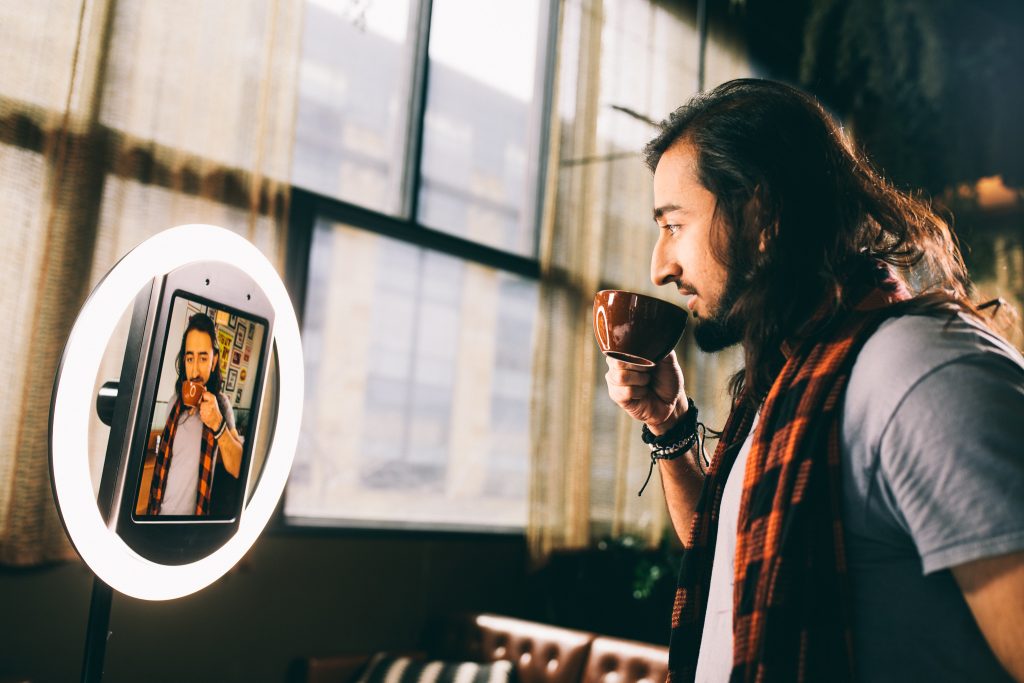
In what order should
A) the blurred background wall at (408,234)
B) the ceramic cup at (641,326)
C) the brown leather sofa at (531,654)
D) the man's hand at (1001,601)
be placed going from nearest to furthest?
1. the man's hand at (1001,601)
2. the ceramic cup at (641,326)
3. the blurred background wall at (408,234)
4. the brown leather sofa at (531,654)

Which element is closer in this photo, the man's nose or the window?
the man's nose

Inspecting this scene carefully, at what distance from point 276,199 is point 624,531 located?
8.03 feet

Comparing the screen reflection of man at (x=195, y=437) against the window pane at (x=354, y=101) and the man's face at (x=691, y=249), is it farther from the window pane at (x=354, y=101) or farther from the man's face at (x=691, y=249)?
the window pane at (x=354, y=101)

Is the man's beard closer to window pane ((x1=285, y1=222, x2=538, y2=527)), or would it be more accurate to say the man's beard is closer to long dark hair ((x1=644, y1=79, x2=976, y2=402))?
long dark hair ((x1=644, y1=79, x2=976, y2=402))

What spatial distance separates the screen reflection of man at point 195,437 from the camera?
3.34 feet

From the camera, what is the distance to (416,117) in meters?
3.53

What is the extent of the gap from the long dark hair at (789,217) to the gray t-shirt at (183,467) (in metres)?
0.72

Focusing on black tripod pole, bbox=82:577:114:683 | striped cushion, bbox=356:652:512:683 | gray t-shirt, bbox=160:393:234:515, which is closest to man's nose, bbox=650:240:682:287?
gray t-shirt, bbox=160:393:234:515

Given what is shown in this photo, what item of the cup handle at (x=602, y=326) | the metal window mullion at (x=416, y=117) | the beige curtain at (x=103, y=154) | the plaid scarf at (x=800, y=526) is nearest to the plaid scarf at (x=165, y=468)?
the cup handle at (x=602, y=326)

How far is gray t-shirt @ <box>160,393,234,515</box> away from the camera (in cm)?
103

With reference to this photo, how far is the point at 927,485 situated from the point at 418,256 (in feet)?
9.72

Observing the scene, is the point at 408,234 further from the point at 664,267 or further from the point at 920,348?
the point at 920,348

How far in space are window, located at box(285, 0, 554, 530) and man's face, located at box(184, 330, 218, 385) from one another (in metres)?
1.90

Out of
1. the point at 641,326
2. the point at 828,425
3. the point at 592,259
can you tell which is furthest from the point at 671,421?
the point at 592,259
